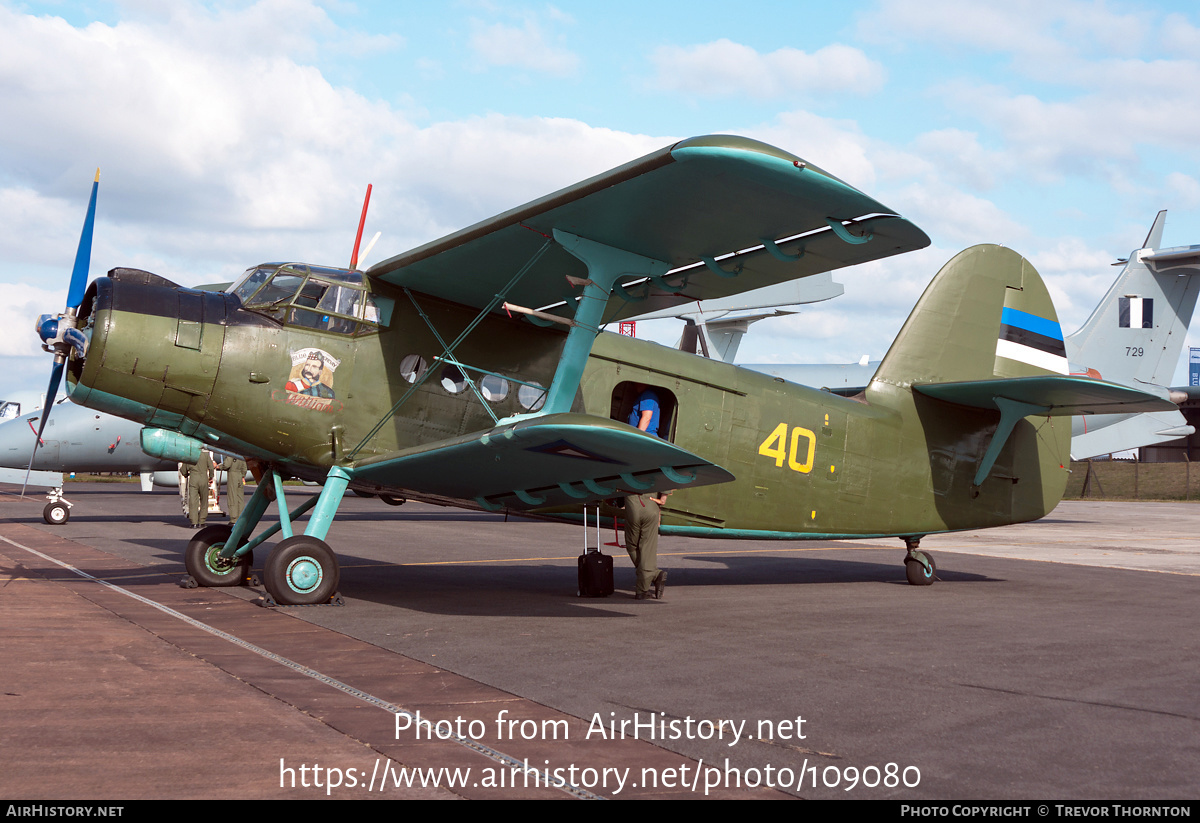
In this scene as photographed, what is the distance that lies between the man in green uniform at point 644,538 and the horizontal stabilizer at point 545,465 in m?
1.16

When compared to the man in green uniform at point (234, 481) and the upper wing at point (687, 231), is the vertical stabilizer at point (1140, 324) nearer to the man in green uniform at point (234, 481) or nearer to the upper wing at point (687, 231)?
the upper wing at point (687, 231)

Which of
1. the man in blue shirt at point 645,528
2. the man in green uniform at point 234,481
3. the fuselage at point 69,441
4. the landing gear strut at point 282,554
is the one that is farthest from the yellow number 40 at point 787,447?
the fuselage at point 69,441

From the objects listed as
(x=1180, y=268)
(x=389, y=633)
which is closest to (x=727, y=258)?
(x=389, y=633)

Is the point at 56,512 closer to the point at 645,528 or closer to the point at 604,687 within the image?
the point at 645,528

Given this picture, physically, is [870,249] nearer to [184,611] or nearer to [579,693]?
[579,693]

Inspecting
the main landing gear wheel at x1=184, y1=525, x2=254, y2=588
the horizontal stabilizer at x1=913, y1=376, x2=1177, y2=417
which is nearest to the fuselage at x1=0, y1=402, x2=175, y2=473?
the main landing gear wheel at x1=184, y1=525, x2=254, y2=588

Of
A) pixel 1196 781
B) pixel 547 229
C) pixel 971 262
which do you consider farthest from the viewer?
pixel 971 262

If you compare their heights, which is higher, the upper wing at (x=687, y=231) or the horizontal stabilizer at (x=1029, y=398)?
the upper wing at (x=687, y=231)

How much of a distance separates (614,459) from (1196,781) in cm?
430

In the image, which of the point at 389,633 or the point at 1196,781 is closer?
the point at 1196,781

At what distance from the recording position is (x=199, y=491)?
1892 centimetres

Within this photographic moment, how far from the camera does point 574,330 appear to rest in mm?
7719

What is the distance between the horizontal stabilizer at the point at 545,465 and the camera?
6.65 m

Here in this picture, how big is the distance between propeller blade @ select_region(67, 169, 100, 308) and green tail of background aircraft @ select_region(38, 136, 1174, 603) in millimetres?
144
